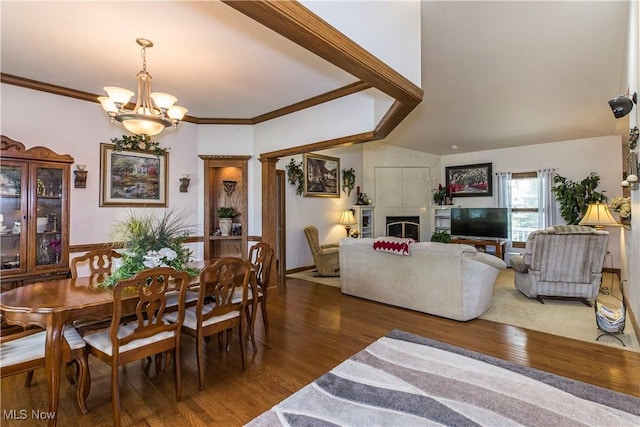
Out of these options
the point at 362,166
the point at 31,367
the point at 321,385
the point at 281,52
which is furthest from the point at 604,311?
the point at 362,166

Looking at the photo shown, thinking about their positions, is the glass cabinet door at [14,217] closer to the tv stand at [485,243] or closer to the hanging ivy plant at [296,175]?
the hanging ivy plant at [296,175]

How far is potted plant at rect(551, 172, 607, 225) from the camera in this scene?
6086 millimetres

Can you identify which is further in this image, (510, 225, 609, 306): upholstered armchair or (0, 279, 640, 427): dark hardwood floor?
(510, 225, 609, 306): upholstered armchair

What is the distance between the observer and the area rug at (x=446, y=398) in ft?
6.47

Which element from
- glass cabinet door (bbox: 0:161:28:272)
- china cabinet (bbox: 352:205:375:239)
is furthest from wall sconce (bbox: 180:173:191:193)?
china cabinet (bbox: 352:205:375:239)

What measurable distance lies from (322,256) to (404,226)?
2.98 metres

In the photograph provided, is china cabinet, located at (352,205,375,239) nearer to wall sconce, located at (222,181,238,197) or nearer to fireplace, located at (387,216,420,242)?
fireplace, located at (387,216,420,242)

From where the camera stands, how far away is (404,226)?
8.09 metres

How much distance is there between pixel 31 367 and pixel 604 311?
192 inches

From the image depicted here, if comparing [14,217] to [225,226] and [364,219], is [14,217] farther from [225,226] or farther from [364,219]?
[364,219]

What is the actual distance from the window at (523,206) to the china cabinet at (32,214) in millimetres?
8434

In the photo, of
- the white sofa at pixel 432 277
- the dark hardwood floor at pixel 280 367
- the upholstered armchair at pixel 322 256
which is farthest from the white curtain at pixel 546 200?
the upholstered armchair at pixel 322 256

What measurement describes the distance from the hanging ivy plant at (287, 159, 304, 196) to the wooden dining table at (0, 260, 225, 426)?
4.52 metres

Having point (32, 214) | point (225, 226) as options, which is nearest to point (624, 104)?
point (225, 226)
